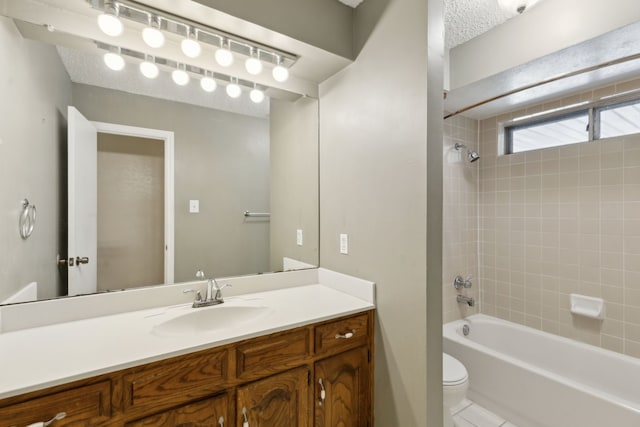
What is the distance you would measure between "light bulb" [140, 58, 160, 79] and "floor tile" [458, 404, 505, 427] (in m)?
2.89

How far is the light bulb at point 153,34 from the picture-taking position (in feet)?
4.10

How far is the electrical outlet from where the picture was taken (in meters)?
1.61

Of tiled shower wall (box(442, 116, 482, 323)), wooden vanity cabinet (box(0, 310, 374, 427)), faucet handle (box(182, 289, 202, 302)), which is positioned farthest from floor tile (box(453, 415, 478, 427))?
faucet handle (box(182, 289, 202, 302))

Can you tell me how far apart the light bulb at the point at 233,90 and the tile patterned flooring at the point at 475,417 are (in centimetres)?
257

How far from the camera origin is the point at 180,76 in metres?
1.49

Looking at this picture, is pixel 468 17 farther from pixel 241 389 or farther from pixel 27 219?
pixel 27 219

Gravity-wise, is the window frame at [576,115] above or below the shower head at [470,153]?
above

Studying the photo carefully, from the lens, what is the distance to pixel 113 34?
3.90 feet

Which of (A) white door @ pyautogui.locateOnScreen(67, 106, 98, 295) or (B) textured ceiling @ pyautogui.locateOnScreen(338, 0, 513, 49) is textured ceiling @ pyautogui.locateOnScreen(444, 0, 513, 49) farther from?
(A) white door @ pyautogui.locateOnScreen(67, 106, 98, 295)

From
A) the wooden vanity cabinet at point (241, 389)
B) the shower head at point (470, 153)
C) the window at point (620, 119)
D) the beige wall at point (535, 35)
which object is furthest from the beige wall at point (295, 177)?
the window at point (620, 119)

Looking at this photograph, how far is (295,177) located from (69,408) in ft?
4.74

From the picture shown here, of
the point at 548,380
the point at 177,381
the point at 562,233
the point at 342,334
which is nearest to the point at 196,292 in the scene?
the point at 177,381

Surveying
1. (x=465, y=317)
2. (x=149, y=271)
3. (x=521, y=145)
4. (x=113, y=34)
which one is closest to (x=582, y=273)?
(x=465, y=317)

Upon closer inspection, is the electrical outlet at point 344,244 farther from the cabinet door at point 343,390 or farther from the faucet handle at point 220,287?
the faucet handle at point 220,287
